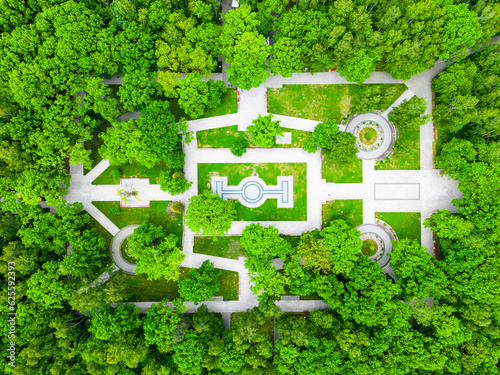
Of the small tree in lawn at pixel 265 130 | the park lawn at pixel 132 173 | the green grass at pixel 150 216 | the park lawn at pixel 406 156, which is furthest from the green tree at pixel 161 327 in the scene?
the park lawn at pixel 406 156

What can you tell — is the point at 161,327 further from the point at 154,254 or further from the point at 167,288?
the point at 154,254

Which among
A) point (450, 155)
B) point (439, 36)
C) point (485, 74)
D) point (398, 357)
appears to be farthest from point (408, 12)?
point (398, 357)

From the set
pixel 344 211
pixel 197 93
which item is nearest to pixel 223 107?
pixel 197 93

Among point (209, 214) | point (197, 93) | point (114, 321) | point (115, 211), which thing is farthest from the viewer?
point (115, 211)

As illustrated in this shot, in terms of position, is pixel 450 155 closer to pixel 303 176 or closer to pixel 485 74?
pixel 485 74

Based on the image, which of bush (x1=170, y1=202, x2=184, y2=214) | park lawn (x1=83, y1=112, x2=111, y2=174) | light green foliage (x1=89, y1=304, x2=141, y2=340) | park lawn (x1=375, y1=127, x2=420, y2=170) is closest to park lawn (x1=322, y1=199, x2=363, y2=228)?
park lawn (x1=375, y1=127, x2=420, y2=170)

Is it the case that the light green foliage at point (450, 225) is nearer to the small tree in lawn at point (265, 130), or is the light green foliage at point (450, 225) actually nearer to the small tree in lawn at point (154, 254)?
the small tree in lawn at point (265, 130)
